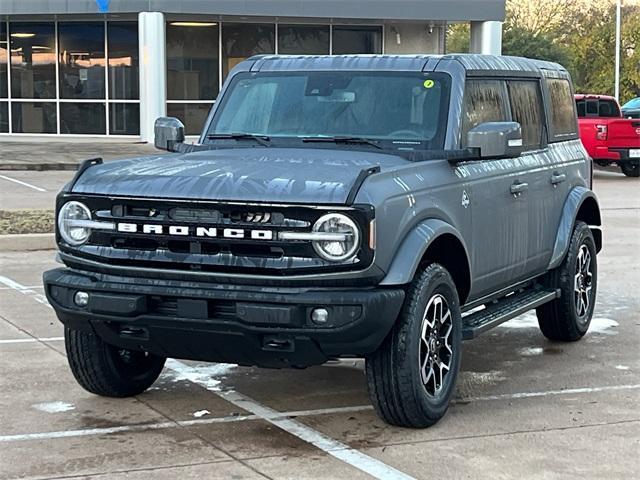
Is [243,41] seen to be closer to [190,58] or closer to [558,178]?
[190,58]

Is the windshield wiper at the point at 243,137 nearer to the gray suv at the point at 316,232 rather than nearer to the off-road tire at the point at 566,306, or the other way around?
the gray suv at the point at 316,232

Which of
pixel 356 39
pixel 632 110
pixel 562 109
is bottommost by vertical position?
pixel 632 110

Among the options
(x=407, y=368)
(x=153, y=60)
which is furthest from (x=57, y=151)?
(x=407, y=368)

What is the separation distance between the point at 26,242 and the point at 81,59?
1927 cm

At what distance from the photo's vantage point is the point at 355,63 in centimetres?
703

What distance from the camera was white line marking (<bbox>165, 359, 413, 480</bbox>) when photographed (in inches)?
205

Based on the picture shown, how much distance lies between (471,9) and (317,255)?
26.2 meters

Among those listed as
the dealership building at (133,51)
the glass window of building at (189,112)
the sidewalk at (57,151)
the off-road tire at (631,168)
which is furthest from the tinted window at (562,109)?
the glass window of building at (189,112)

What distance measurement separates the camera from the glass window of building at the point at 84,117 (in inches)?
1232

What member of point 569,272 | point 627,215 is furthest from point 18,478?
point 627,215

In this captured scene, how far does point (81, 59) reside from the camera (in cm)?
3114

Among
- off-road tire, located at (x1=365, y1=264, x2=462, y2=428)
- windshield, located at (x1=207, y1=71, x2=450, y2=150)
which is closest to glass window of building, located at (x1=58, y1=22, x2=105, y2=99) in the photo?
windshield, located at (x1=207, y1=71, x2=450, y2=150)

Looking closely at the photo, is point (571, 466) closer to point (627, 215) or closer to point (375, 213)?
point (375, 213)

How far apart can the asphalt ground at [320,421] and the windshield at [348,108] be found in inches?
61.1
